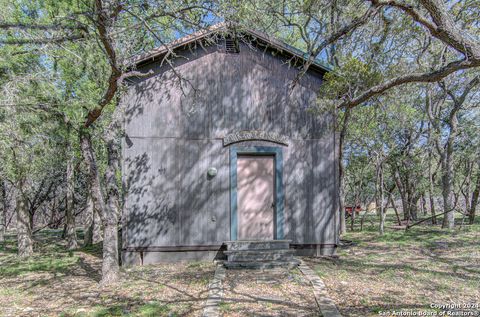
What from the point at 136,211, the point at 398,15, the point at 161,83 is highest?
the point at 398,15

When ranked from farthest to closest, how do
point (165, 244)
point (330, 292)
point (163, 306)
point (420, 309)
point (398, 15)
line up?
point (165, 244) < point (398, 15) < point (330, 292) < point (163, 306) < point (420, 309)

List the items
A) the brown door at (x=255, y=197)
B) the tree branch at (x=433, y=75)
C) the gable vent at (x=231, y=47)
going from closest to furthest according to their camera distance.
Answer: the tree branch at (x=433, y=75) → the brown door at (x=255, y=197) → the gable vent at (x=231, y=47)

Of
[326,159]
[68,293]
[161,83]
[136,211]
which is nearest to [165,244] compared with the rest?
[136,211]

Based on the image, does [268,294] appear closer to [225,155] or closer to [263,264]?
[263,264]

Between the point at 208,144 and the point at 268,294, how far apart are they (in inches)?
152

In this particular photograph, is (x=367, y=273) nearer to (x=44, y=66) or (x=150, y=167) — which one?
(x=150, y=167)

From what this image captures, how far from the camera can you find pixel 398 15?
594 cm

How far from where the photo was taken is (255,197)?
25.0ft

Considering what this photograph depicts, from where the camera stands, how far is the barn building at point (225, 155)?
7.30 meters

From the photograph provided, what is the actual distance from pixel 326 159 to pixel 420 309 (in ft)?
13.5

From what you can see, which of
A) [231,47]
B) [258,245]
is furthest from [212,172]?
[231,47]

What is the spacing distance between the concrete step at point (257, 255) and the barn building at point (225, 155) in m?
0.48

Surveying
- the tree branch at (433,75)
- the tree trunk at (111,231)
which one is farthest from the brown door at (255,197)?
the tree branch at (433,75)

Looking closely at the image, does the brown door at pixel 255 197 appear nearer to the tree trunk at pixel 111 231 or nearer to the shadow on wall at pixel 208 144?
the shadow on wall at pixel 208 144
